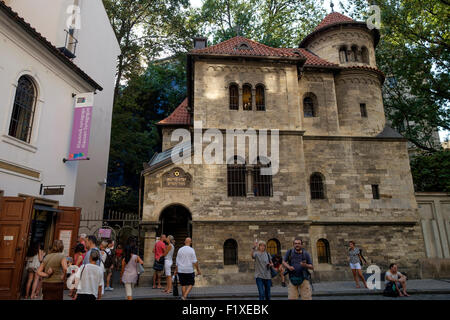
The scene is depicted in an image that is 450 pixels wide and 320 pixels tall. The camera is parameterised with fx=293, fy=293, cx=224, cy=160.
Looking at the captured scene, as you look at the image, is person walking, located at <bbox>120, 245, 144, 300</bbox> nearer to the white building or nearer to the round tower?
the white building

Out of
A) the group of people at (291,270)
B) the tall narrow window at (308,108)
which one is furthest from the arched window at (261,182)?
the group of people at (291,270)

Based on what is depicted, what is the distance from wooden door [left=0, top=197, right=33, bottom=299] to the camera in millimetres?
8719

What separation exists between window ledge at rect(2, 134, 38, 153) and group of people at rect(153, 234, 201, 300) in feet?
18.3

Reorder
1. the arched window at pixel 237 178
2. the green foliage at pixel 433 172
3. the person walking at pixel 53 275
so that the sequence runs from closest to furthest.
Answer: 1. the person walking at pixel 53 275
2. the arched window at pixel 237 178
3. the green foliage at pixel 433 172

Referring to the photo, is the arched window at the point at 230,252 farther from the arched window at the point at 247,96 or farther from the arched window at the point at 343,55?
the arched window at the point at 343,55

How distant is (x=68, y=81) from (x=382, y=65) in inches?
955

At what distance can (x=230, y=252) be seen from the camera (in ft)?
45.3

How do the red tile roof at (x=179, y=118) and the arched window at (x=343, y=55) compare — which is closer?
the arched window at (x=343, y=55)

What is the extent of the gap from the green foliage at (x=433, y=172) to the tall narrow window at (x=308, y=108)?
7824mm

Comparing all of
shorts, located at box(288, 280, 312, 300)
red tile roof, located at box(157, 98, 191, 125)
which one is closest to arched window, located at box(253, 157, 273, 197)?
shorts, located at box(288, 280, 312, 300)

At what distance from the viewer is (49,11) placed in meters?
13.8

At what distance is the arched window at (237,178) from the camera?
14562mm

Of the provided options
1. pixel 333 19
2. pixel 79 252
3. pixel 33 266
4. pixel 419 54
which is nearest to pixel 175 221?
pixel 33 266

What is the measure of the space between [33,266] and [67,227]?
6.79 ft
